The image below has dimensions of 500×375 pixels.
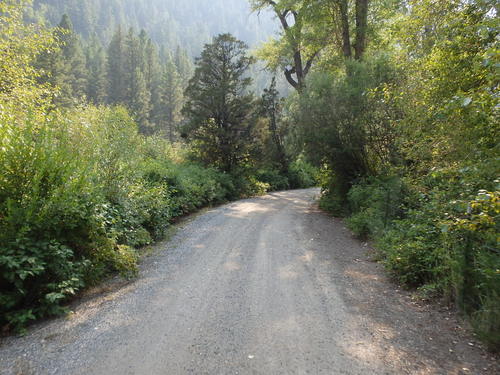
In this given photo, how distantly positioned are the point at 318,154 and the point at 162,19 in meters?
170

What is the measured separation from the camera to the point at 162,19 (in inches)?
5960

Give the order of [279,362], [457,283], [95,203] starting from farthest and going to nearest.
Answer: [95,203] → [457,283] → [279,362]

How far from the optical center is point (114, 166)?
276 inches

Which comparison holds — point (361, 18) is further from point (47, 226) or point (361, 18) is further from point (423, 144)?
point (47, 226)

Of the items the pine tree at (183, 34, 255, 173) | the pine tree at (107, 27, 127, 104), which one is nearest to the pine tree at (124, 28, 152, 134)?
the pine tree at (107, 27, 127, 104)

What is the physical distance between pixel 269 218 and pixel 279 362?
8.04m

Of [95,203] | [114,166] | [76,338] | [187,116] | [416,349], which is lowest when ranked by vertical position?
[416,349]

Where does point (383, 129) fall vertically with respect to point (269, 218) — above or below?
above

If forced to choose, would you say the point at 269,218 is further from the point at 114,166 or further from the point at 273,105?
the point at 273,105

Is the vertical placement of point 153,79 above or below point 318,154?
above

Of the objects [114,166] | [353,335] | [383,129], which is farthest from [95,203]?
[383,129]

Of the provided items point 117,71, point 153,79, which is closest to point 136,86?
point 117,71

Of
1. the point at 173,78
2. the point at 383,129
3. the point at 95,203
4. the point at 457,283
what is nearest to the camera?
the point at 457,283

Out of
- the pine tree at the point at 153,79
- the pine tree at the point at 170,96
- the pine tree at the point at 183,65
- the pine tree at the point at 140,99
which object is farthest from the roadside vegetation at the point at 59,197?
the pine tree at the point at 183,65
